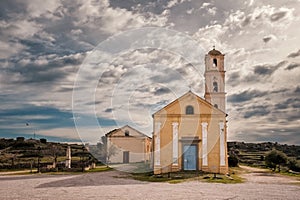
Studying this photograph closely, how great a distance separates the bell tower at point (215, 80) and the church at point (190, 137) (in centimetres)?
692

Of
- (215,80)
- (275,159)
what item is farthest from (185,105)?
(275,159)

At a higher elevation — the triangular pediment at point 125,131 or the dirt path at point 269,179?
the triangular pediment at point 125,131

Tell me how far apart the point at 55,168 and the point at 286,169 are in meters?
25.9

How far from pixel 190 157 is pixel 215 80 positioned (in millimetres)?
11027

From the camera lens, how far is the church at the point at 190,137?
99.5ft

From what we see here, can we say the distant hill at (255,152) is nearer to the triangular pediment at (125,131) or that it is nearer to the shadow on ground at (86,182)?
the triangular pediment at (125,131)

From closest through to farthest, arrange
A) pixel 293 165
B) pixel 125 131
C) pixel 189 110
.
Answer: pixel 189 110 < pixel 293 165 < pixel 125 131

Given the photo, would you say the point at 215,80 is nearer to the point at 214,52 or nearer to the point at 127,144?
the point at 214,52

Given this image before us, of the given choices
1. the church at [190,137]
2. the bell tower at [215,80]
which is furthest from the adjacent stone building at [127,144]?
the church at [190,137]

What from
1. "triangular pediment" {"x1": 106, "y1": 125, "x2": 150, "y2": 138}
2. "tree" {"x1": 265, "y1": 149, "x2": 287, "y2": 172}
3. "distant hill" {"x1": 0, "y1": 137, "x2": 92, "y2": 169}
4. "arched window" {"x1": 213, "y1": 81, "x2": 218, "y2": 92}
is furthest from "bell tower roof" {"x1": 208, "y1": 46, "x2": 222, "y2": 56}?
"distant hill" {"x1": 0, "y1": 137, "x2": 92, "y2": 169}

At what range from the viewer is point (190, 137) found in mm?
30672

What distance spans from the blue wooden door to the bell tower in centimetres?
864

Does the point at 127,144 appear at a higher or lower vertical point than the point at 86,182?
higher

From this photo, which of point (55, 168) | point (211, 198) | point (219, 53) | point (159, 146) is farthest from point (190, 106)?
point (211, 198)
